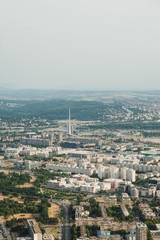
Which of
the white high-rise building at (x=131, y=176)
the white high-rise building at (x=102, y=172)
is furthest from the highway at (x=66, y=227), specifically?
the white high-rise building at (x=102, y=172)

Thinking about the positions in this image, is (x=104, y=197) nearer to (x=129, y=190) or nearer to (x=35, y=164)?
(x=129, y=190)

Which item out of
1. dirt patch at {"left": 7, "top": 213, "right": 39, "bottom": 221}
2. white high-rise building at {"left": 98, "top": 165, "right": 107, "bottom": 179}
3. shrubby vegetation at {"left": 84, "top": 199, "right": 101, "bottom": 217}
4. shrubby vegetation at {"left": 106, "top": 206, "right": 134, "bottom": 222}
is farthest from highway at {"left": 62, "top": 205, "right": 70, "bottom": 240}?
white high-rise building at {"left": 98, "top": 165, "right": 107, "bottom": 179}

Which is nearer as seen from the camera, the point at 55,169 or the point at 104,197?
the point at 104,197

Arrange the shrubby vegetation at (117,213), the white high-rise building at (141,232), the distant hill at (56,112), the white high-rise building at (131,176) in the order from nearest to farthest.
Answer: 1. the white high-rise building at (141,232)
2. the shrubby vegetation at (117,213)
3. the white high-rise building at (131,176)
4. the distant hill at (56,112)

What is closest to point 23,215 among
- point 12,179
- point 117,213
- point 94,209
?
point 94,209

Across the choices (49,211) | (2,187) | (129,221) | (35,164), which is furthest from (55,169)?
(129,221)

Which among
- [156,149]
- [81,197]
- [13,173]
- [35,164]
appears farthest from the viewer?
[156,149]

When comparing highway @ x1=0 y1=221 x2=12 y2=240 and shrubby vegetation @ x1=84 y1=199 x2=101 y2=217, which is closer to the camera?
highway @ x1=0 y1=221 x2=12 y2=240

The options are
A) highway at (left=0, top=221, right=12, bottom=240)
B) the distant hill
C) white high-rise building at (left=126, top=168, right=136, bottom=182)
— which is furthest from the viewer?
the distant hill

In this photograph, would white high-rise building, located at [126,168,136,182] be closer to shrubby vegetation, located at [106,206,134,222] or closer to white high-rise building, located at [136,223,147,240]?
shrubby vegetation, located at [106,206,134,222]

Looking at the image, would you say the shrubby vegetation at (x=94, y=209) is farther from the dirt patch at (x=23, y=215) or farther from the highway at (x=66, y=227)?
the dirt patch at (x=23, y=215)

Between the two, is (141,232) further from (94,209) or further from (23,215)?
(23,215)
